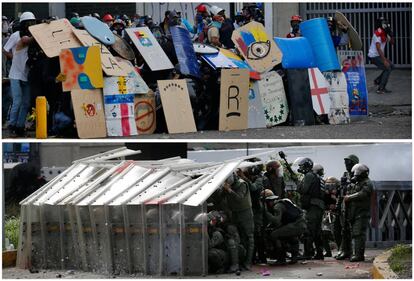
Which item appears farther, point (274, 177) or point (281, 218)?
point (274, 177)

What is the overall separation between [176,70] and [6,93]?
2766mm

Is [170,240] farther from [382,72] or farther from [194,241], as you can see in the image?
[382,72]

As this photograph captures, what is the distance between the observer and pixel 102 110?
45.8ft

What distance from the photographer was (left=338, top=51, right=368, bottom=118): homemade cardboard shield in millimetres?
15992

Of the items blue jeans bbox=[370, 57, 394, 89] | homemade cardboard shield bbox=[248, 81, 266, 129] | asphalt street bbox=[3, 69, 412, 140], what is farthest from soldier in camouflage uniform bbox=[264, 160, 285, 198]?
blue jeans bbox=[370, 57, 394, 89]

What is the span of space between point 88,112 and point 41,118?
673 millimetres

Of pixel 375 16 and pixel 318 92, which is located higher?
pixel 375 16

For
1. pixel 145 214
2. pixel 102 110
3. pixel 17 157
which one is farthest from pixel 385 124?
pixel 17 157

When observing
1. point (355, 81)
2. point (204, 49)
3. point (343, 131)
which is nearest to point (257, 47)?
point (204, 49)

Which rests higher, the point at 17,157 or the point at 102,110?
the point at 102,110

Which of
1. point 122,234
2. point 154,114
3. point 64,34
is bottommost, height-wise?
point 122,234

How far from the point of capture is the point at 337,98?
1559 centimetres

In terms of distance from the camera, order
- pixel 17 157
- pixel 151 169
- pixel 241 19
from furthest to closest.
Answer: pixel 17 157
pixel 241 19
pixel 151 169

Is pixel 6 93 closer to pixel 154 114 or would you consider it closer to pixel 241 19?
pixel 154 114
